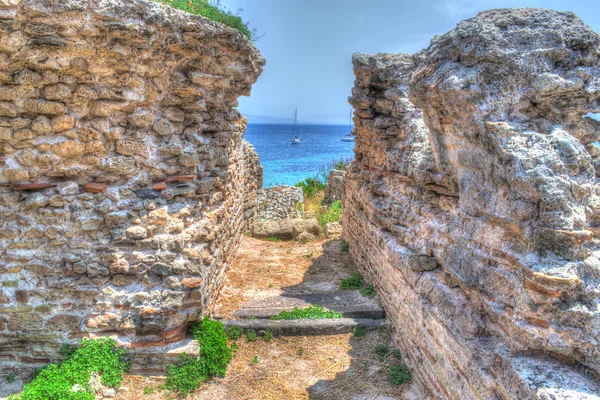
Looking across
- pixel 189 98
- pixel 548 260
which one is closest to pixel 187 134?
pixel 189 98

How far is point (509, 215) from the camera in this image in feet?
8.52

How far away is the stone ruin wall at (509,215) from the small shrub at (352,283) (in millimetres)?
2123

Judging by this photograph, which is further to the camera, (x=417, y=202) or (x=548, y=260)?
(x=417, y=202)

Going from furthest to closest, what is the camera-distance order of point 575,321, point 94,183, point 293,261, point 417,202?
1. point 293,261
2. point 417,202
3. point 94,183
4. point 575,321

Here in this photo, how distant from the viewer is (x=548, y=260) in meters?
2.35

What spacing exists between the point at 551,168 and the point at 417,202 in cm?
182

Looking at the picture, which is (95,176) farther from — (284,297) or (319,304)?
(319,304)

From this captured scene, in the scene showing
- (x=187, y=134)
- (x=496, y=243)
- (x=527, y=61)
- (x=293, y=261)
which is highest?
(x=527, y=61)

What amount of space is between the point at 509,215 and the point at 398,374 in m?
2.12

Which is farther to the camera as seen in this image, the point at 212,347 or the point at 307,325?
the point at 307,325

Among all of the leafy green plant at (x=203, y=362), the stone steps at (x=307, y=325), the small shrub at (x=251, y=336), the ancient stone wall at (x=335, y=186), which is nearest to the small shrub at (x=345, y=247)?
the stone steps at (x=307, y=325)

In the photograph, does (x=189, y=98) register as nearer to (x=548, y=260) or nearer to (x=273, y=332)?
(x=273, y=332)

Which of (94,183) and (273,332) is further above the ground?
(94,183)

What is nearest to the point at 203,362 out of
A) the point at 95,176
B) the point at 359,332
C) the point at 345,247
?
the point at 359,332
